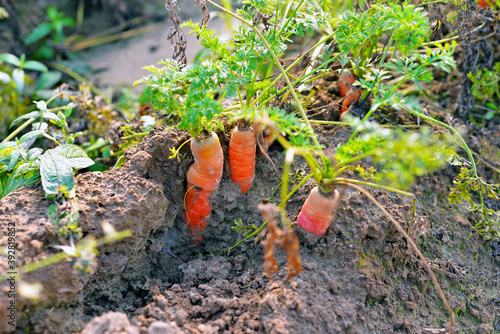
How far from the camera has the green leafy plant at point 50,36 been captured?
356 centimetres

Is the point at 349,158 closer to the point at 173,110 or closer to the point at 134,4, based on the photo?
the point at 173,110

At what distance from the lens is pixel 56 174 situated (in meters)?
1.59

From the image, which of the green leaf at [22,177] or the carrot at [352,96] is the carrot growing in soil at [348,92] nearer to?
the carrot at [352,96]

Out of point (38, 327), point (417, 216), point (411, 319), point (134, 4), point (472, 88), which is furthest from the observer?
point (134, 4)

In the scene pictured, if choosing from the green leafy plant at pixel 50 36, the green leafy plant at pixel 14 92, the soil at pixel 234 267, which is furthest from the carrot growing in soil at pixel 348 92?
the green leafy plant at pixel 50 36

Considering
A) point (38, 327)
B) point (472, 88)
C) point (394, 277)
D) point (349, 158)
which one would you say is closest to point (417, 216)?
point (394, 277)

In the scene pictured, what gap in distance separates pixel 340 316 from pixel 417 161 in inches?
27.8

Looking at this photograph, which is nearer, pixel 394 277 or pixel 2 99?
pixel 394 277

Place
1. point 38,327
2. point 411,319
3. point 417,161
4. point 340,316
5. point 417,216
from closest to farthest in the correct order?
point 417,161 → point 38,327 → point 340,316 → point 411,319 → point 417,216

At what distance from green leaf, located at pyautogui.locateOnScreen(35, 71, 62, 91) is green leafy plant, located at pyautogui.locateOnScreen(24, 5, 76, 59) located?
19.2 inches

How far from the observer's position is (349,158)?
137 cm

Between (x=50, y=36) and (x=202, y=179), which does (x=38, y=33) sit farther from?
(x=202, y=179)

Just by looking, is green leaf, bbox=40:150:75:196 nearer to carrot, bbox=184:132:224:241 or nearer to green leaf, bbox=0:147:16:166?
green leaf, bbox=0:147:16:166

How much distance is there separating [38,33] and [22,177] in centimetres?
256
